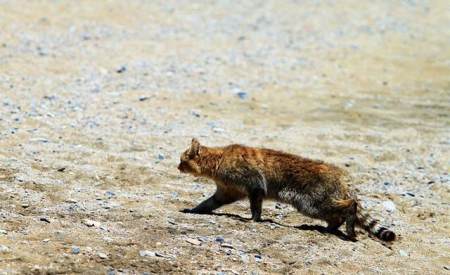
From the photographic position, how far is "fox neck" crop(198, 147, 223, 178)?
9719 mm

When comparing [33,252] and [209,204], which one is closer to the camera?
[33,252]

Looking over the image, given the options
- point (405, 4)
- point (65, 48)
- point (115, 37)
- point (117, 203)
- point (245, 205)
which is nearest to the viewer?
point (117, 203)

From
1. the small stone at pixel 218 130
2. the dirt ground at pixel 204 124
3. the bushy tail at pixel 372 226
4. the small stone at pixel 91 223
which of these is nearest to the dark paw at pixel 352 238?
the dirt ground at pixel 204 124

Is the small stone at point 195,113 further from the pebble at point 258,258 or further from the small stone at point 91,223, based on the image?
the pebble at point 258,258

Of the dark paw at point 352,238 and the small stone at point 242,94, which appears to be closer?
the dark paw at point 352,238

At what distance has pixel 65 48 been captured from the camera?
18375 millimetres

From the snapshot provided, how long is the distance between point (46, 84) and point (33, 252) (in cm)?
872

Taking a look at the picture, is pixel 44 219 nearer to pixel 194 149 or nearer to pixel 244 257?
pixel 244 257

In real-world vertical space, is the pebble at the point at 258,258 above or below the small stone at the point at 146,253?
below

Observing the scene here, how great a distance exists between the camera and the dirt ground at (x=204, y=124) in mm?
8031

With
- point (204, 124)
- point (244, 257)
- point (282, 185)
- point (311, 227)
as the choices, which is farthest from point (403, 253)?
point (204, 124)

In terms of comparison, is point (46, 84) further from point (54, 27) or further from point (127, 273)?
point (127, 273)

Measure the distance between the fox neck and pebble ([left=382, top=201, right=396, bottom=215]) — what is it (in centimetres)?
244

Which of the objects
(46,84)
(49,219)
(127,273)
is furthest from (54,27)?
(127,273)
